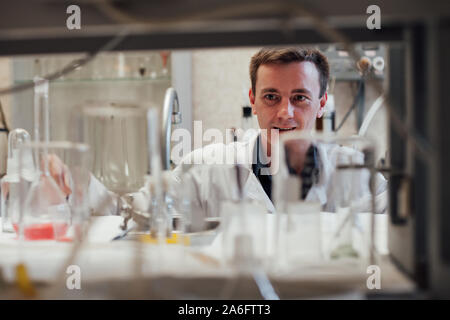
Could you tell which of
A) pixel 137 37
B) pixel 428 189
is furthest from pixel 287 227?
pixel 137 37

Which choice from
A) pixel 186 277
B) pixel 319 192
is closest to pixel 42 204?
pixel 186 277

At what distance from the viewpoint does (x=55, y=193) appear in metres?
0.57

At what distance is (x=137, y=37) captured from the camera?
1.33 ft

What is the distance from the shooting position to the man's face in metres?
0.78

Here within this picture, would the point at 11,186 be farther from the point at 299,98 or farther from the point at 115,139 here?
the point at 299,98

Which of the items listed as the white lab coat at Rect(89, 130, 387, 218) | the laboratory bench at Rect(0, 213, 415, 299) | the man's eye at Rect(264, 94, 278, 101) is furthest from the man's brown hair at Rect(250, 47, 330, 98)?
the laboratory bench at Rect(0, 213, 415, 299)

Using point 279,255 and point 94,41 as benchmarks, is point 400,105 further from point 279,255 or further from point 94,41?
point 94,41

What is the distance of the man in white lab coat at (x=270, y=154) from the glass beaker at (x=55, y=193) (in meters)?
0.05

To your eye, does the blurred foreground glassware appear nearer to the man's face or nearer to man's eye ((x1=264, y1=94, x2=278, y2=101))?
the man's face

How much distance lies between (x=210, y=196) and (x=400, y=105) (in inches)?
9.3

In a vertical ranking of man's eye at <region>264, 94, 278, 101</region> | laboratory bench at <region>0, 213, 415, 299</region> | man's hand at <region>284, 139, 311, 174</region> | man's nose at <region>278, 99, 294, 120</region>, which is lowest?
laboratory bench at <region>0, 213, 415, 299</region>

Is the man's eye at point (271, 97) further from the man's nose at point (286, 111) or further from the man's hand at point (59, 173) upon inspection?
the man's hand at point (59, 173)

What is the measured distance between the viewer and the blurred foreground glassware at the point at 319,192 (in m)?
0.43

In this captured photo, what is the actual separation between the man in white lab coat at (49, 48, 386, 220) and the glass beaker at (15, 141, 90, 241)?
0.05 meters
